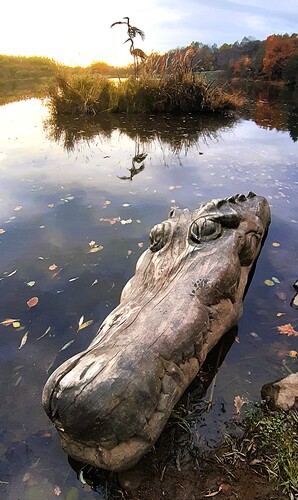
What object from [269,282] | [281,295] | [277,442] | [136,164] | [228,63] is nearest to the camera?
[277,442]

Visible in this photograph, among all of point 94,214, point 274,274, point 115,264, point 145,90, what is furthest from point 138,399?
point 145,90

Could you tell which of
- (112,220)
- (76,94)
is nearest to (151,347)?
(112,220)

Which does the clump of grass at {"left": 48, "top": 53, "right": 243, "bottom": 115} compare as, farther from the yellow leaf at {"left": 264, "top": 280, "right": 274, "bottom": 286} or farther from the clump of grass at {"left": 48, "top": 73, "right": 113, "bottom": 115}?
the yellow leaf at {"left": 264, "top": 280, "right": 274, "bottom": 286}

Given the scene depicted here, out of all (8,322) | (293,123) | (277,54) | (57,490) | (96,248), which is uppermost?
(277,54)

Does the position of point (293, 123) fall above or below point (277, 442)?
above

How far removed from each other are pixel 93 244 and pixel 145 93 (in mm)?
10677

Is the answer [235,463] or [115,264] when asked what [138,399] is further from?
[115,264]

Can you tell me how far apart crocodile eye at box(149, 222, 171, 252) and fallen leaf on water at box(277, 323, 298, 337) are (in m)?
1.41

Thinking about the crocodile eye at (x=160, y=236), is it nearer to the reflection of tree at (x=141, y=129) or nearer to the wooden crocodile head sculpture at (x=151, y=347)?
the wooden crocodile head sculpture at (x=151, y=347)

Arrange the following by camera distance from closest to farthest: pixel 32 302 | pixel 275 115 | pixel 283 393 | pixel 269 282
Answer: pixel 283 393, pixel 32 302, pixel 269 282, pixel 275 115

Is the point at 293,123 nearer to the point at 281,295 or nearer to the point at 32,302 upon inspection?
the point at 281,295

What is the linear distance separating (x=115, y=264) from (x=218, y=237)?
1.67 meters

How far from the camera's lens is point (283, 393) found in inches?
108

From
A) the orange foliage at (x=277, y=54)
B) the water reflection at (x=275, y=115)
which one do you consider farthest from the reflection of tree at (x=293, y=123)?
the orange foliage at (x=277, y=54)
